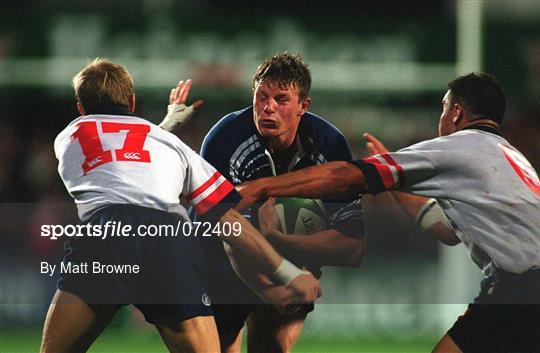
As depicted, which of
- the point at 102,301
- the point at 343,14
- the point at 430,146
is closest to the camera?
the point at 102,301

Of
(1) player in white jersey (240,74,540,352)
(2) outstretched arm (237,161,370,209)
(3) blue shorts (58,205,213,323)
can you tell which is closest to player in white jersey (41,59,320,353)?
(3) blue shorts (58,205,213,323)

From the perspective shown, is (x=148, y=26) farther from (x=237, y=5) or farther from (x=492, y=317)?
(x=492, y=317)

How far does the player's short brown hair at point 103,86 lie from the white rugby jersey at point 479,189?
122 cm

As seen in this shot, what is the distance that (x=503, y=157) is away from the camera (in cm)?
511

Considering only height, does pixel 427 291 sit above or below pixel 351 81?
below

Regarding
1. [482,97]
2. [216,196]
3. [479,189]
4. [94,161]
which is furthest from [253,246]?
[482,97]

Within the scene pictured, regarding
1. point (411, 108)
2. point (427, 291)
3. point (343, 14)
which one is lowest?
point (427, 291)

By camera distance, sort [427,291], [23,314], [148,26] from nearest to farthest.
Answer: [23,314] → [427,291] → [148,26]

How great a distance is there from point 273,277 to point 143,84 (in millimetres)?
7065

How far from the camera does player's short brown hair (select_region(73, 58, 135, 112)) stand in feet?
16.2

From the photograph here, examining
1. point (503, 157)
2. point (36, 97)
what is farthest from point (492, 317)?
point (36, 97)

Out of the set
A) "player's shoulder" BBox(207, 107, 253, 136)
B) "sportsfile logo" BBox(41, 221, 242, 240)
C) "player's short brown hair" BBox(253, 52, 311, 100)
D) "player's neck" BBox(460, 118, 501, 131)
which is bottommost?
"sportsfile logo" BBox(41, 221, 242, 240)

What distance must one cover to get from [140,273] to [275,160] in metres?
1.43

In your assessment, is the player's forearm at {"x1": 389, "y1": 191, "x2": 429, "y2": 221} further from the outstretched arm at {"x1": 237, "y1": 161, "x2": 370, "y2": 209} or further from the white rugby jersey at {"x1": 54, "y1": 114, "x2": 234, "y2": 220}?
the white rugby jersey at {"x1": 54, "y1": 114, "x2": 234, "y2": 220}
